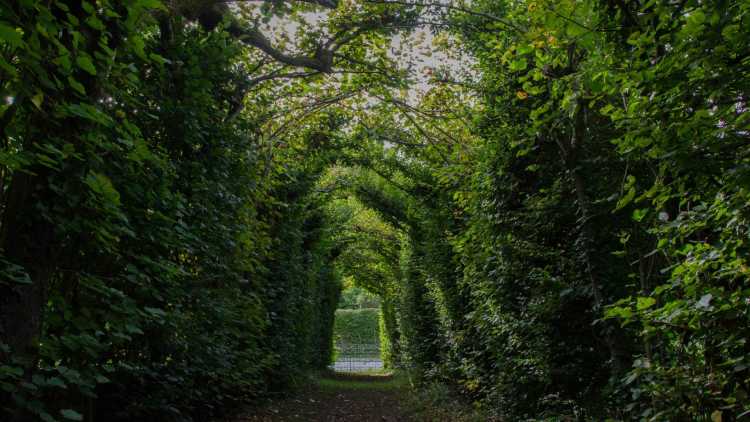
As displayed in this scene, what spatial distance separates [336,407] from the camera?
11.5 meters

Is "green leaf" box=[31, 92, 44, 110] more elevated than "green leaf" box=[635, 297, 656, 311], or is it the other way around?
"green leaf" box=[31, 92, 44, 110]

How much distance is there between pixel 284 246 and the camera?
10.5 meters

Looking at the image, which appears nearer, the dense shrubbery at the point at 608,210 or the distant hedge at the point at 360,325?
the dense shrubbery at the point at 608,210

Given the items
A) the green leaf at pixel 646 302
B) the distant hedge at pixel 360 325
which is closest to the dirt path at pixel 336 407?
the green leaf at pixel 646 302

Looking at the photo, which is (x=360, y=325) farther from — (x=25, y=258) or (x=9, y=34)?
(x=9, y=34)

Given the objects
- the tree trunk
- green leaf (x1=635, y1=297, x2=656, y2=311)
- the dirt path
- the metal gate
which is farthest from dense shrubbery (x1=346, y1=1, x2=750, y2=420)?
the metal gate

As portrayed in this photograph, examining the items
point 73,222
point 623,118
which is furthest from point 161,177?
point 623,118

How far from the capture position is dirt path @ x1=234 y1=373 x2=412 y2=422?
8875mm

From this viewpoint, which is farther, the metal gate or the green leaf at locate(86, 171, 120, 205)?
the metal gate

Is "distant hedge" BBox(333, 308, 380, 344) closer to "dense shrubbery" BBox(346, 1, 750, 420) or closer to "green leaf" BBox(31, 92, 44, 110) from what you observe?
"dense shrubbery" BBox(346, 1, 750, 420)

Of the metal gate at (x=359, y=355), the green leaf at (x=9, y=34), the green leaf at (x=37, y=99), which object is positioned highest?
the green leaf at (x=9, y=34)

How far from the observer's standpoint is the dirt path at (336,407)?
29.1ft

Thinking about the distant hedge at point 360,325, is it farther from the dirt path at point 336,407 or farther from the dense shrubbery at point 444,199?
the dense shrubbery at point 444,199

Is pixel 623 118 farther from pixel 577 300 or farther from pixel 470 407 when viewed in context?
pixel 470 407
